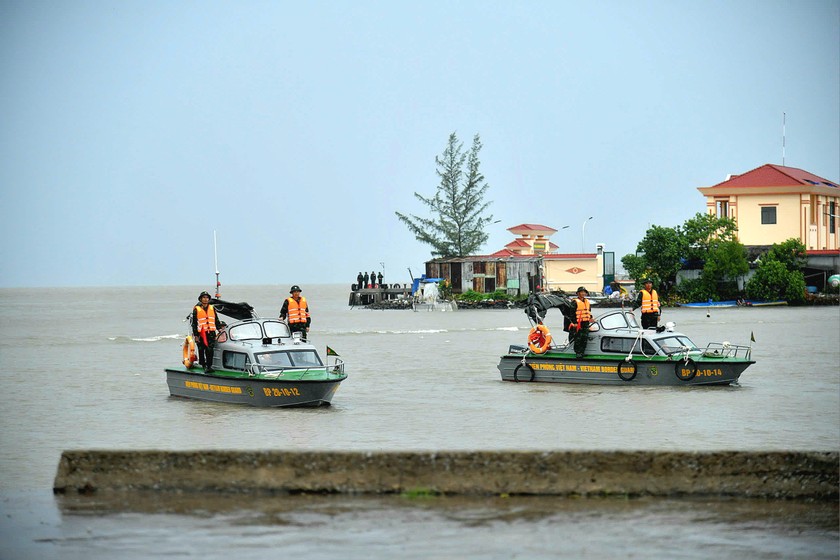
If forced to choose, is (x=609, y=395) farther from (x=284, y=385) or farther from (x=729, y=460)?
(x=729, y=460)

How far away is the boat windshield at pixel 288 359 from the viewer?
23.8 m

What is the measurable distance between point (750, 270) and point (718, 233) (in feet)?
10.9

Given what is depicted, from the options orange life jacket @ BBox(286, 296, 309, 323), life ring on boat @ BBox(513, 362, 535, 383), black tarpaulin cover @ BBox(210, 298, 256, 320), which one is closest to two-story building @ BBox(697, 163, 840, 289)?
life ring on boat @ BBox(513, 362, 535, 383)

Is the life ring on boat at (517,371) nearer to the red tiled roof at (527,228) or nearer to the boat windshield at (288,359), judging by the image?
the boat windshield at (288,359)

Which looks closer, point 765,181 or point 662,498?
point 662,498

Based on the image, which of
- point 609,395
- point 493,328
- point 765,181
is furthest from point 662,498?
point 765,181

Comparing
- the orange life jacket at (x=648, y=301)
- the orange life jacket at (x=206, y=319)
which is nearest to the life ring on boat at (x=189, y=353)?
the orange life jacket at (x=206, y=319)

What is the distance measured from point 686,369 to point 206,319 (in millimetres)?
11071

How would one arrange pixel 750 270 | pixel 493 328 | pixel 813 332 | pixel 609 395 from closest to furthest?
pixel 609 395
pixel 813 332
pixel 493 328
pixel 750 270

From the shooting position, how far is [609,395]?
26609 mm

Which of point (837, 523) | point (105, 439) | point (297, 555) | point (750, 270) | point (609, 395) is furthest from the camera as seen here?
point (750, 270)

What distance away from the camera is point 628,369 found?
26969 mm

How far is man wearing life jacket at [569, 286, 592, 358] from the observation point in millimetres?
26312

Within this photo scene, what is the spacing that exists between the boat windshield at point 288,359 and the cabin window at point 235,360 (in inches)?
15.6
